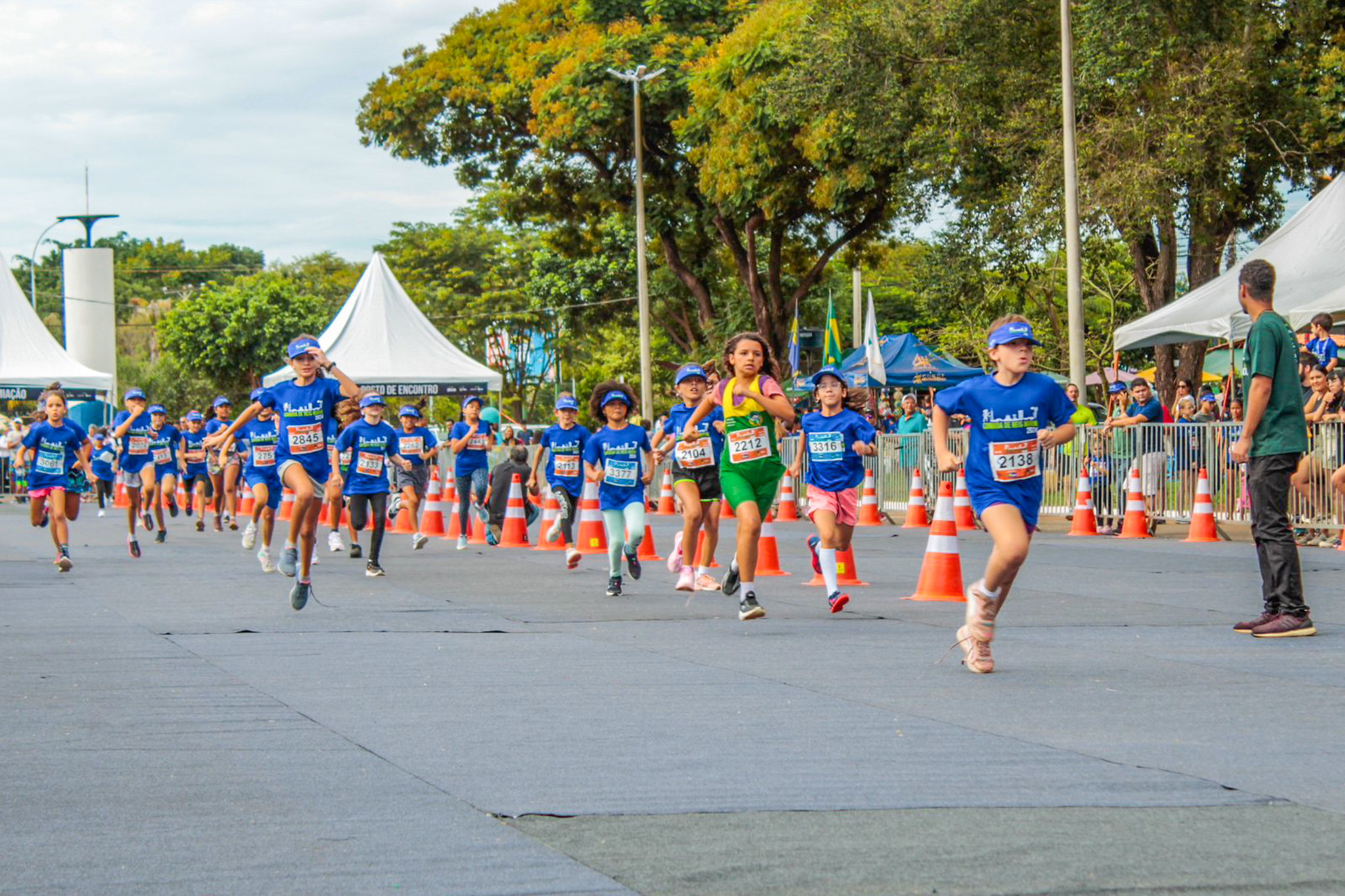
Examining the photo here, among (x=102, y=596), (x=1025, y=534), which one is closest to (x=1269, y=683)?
(x=1025, y=534)

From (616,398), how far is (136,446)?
1073 cm

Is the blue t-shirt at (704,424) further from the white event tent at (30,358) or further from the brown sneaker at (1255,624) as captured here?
the white event tent at (30,358)

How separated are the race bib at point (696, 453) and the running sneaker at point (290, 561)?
303 centimetres

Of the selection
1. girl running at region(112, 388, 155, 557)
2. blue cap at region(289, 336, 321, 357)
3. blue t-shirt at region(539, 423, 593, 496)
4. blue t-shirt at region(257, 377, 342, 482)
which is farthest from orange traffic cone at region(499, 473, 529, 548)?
blue cap at region(289, 336, 321, 357)

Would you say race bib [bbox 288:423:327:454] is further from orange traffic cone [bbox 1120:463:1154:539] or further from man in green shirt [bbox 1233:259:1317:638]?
orange traffic cone [bbox 1120:463:1154:539]

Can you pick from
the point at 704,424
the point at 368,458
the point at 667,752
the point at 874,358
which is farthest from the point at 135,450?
the point at 667,752

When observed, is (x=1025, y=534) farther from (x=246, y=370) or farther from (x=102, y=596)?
(x=246, y=370)

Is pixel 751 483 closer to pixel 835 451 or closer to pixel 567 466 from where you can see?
pixel 835 451

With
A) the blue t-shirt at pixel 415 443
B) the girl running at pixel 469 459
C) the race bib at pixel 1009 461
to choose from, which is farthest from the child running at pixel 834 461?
the blue t-shirt at pixel 415 443

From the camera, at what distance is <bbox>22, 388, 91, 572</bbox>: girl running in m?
16.4

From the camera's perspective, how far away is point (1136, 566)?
1531 cm

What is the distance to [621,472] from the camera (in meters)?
13.8

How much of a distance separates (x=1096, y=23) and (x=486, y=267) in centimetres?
4615

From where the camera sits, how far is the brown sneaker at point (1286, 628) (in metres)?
9.57
